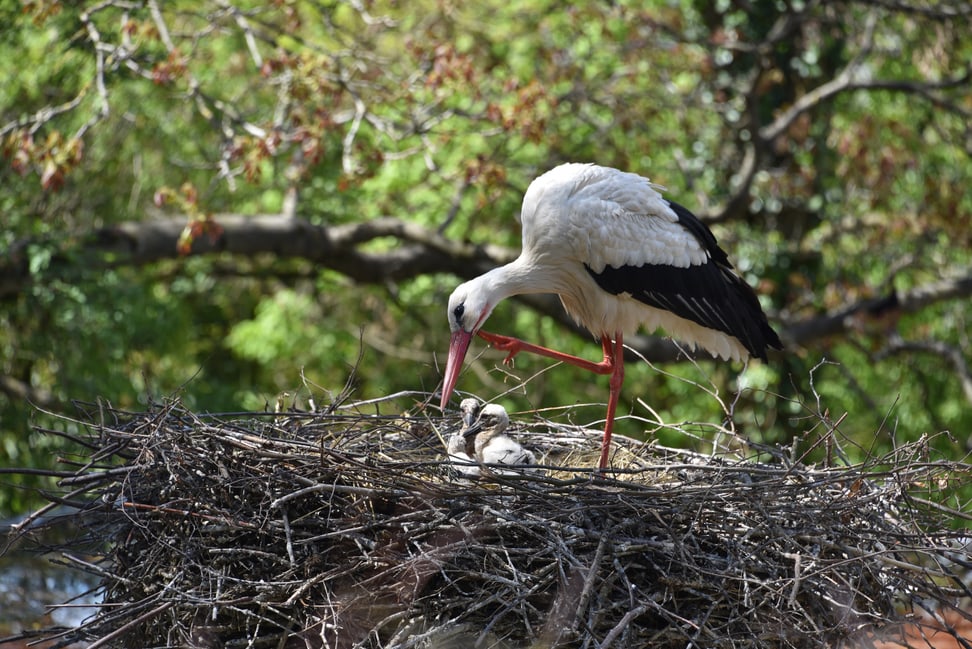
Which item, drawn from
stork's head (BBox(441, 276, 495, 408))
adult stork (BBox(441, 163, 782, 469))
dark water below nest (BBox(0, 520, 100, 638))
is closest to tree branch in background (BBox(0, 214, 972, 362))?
dark water below nest (BBox(0, 520, 100, 638))

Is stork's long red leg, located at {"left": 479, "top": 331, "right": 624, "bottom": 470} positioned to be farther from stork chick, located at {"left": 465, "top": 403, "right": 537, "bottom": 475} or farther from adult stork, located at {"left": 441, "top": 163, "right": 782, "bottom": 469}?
stork chick, located at {"left": 465, "top": 403, "right": 537, "bottom": 475}

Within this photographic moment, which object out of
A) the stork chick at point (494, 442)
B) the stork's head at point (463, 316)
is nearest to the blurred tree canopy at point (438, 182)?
the stork's head at point (463, 316)

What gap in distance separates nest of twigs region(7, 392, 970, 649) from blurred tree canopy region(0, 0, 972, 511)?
2.75 m

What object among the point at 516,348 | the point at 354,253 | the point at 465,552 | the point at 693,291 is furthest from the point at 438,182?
the point at 465,552

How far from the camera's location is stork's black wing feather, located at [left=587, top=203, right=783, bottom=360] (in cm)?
581

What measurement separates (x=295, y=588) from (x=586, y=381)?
9.27 metres

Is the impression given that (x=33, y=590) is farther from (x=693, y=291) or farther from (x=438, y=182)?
(x=438, y=182)

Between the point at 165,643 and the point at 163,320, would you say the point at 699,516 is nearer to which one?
the point at 165,643

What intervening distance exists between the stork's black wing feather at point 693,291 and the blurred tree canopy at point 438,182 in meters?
1.42

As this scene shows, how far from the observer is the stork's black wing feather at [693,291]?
581 centimetres

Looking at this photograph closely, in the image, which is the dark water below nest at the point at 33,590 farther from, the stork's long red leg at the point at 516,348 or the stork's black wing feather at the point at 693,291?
the stork's black wing feather at the point at 693,291

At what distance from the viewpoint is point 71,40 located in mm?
7398

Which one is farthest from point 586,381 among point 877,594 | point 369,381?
point 877,594

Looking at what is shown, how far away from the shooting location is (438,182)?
36.4 ft
